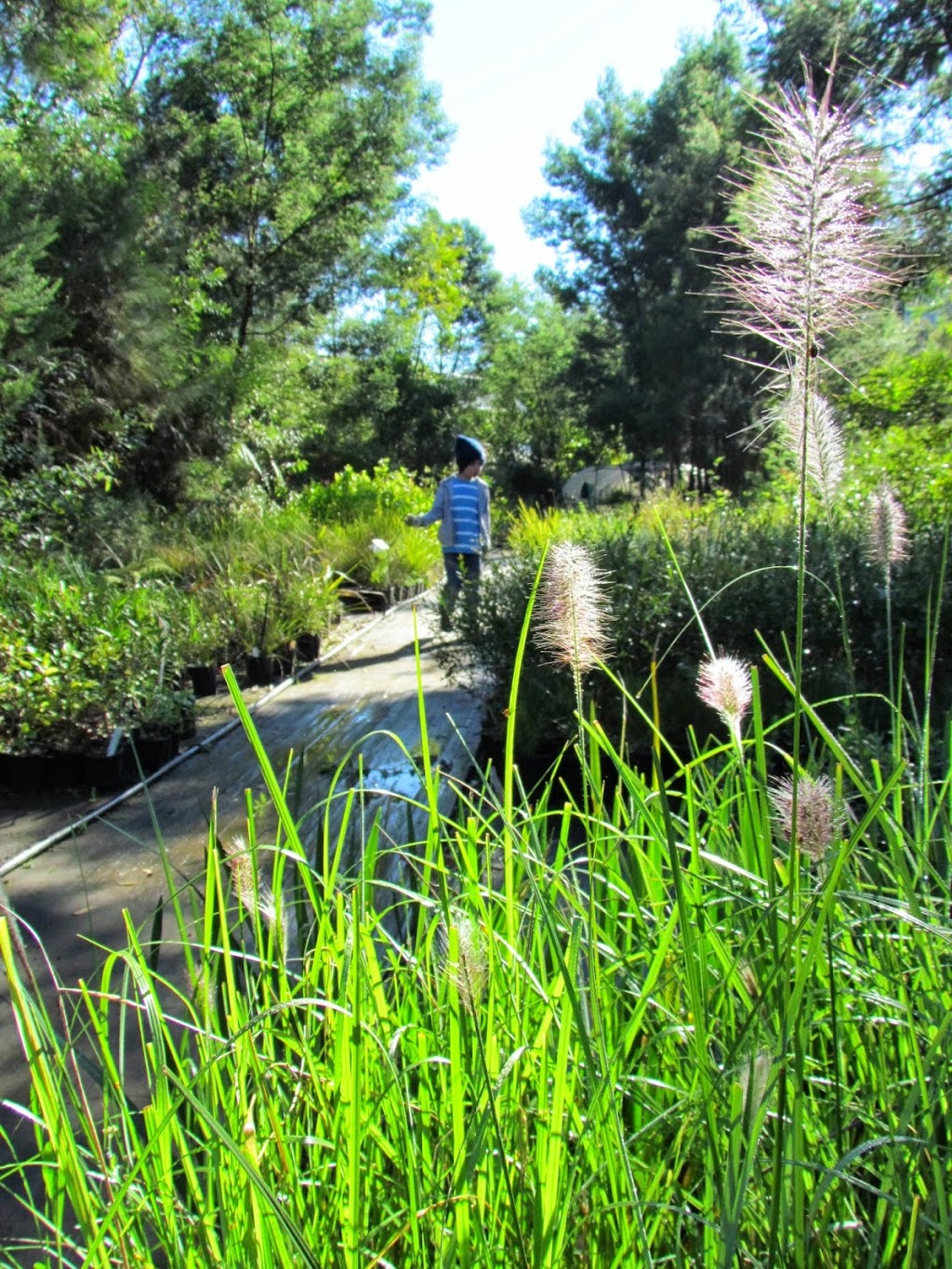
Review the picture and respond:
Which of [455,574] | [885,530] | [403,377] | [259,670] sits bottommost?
[259,670]

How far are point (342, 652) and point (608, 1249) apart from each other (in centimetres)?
795

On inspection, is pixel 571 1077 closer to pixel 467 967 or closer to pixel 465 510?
pixel 467 967

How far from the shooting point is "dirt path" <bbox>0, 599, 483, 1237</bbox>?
3.46 m

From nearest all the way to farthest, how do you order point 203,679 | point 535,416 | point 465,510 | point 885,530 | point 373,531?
point 885,530
point 203,679
point 465,510
point 373,531
point 535,416

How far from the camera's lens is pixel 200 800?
6.70 feet

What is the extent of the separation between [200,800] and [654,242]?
3053 cm

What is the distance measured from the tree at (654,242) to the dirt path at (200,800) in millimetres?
21156

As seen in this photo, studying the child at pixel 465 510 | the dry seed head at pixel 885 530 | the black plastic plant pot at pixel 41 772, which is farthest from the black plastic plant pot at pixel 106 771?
the dry seed head at pixel 885 530

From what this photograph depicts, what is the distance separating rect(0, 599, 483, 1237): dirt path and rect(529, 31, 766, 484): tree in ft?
69.4

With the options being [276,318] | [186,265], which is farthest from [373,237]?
[186,265]

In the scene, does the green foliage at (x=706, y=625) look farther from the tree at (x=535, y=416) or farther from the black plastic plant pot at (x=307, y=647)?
the tree at (x=535, y=416)

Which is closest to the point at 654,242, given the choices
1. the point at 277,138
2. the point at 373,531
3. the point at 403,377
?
the point at 403,377

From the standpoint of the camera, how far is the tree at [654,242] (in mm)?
27031

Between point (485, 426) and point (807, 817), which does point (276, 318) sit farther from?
point (807, 817)
